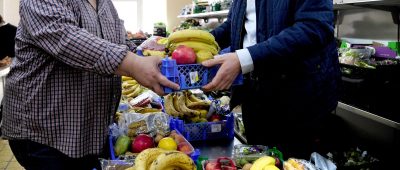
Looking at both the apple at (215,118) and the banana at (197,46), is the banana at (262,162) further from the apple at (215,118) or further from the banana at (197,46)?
the apple at (215,118)

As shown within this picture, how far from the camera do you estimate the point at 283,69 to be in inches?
72.4

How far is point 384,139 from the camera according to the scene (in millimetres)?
3158

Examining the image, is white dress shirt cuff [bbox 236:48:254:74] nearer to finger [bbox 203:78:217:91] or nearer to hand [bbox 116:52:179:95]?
finger [bbox 203:78:217:91]

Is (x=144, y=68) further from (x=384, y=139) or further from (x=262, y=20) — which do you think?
(x=384, y=139)

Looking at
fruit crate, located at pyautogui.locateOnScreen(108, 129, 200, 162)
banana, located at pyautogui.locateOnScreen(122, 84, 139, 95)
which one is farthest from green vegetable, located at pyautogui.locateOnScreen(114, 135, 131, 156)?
banana, located at pyautogui.locateOnScreen(122, 84, 139, 95)

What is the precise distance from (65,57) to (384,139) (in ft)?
9.08

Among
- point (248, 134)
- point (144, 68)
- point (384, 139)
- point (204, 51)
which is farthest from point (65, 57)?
point (384, 139)

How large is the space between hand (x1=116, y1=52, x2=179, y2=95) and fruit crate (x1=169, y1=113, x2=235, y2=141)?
76 centimetres

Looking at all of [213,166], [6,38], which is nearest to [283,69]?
[213,166]

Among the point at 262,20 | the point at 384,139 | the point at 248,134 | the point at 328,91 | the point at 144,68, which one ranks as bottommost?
the point at 384,139

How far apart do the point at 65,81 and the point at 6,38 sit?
5.00 metres

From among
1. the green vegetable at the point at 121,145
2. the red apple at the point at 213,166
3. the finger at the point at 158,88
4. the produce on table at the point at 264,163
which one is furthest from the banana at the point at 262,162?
the green vegetable at the point at 121,145

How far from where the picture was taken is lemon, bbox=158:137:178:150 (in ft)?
5.48

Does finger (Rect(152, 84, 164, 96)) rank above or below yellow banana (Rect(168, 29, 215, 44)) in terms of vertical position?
below
